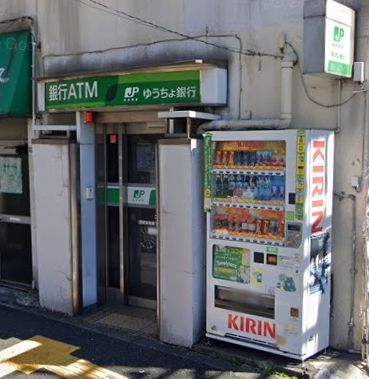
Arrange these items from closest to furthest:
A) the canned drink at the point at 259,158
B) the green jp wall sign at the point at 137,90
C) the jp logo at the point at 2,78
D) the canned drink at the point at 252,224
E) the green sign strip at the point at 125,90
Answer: the canned drink at the point at 259,158, the canned drink at the point at 252,224, the green jp wall sign at the point at 137,90, the green sign strip at the point at 125,90, the jp logo at the point at 2,78

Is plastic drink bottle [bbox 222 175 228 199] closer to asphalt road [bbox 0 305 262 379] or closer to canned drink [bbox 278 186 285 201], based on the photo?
canned drink [bbox 278 186 285 201]

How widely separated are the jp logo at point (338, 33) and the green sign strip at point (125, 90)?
4.95 feet

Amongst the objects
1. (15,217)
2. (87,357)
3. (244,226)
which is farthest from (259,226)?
(15,217)

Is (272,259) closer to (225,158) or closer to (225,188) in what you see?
(225,188)

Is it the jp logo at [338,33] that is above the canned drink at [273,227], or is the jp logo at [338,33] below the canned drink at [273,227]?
above

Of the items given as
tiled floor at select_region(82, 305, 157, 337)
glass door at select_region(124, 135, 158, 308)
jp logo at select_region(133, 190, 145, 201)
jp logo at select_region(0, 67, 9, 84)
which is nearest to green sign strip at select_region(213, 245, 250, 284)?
tiled floor at select_region(82, 305, 157, 337)

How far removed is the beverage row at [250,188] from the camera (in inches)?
203

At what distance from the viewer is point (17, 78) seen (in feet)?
24.4

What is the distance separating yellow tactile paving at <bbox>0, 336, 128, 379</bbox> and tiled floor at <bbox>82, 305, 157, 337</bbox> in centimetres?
72

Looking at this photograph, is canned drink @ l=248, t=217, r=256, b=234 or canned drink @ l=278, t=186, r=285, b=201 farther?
canned drink @ l=248, t=217, r=256, b=234

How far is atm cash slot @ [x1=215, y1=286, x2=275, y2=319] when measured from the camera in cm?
531

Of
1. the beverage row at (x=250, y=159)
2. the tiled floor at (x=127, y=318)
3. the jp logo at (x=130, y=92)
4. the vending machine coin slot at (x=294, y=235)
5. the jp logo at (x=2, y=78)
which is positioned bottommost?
the tiled floor at (x=127, y=318)

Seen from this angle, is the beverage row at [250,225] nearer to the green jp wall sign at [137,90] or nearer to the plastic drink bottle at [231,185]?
the plastic drink bottle at [231,185]

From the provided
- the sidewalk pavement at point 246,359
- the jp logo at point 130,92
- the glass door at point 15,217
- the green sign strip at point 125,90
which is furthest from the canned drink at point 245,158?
the glass door at point 15,217
